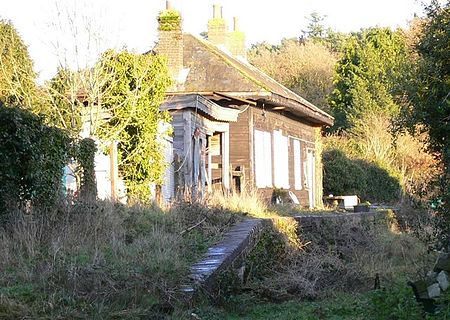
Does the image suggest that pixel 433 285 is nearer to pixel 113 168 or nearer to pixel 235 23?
pixel 113 168

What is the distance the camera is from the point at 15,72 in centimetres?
1936

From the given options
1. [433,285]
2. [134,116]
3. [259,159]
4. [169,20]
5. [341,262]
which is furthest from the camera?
[259,159]

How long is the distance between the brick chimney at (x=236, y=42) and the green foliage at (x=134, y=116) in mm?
14204

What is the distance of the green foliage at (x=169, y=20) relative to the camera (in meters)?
22.9

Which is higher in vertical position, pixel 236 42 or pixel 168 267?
pixel 236 42

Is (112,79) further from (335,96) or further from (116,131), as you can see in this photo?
(335,96)

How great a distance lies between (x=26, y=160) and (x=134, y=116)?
709 centimetres

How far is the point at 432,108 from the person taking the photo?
1115 centimetres

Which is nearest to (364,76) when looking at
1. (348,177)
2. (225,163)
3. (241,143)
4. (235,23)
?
(348,177)

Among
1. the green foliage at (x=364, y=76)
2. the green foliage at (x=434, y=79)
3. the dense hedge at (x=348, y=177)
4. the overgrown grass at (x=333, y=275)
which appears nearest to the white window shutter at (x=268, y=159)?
the overgrown grass at (x=333, y=275)

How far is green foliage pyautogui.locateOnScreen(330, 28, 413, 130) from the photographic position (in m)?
43.8

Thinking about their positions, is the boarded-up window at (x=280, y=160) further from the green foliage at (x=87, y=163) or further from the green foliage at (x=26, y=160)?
the green foliage at (x=26, y=160)

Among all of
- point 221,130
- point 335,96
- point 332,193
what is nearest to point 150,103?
point 221,130

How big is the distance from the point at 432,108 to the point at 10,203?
6452 mm
